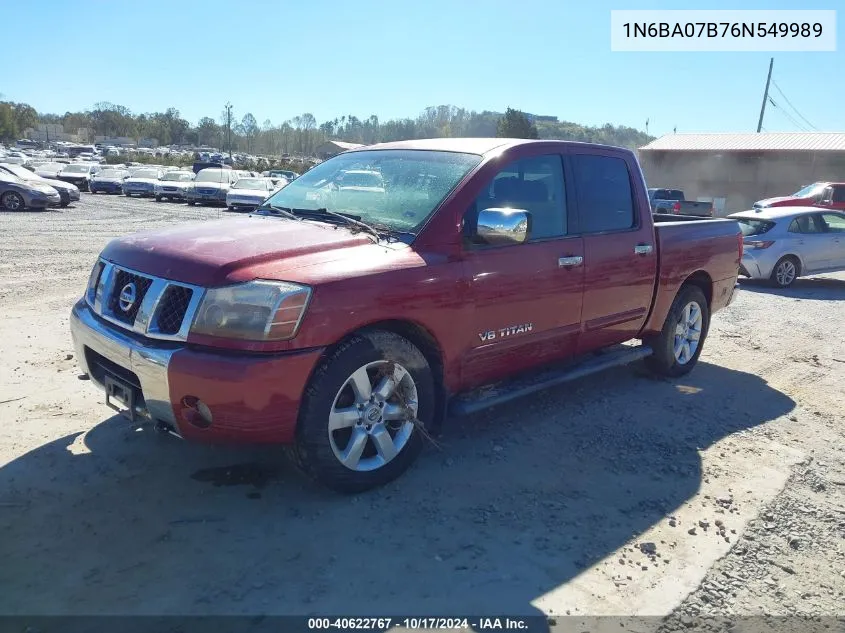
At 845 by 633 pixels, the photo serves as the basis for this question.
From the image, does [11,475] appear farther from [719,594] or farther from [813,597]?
[813,597]

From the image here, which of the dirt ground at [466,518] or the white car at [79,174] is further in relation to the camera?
the white car at [79,174]

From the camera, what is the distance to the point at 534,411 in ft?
16.8

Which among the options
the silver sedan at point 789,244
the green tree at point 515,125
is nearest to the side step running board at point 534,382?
the silver sedan at point 789,244

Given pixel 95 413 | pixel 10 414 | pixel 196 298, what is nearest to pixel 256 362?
pixel 196 298

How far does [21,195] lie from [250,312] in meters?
20.8

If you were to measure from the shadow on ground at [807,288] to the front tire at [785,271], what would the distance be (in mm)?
116

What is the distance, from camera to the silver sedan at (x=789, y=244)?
469 inches

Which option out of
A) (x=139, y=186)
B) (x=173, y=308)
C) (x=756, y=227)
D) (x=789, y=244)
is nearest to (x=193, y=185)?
(x=139, y=186)

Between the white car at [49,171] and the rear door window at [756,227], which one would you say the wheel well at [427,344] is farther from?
the white car at [49,171]

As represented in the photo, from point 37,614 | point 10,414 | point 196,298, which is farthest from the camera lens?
point 10,414

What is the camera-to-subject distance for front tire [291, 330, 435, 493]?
3.40 meters

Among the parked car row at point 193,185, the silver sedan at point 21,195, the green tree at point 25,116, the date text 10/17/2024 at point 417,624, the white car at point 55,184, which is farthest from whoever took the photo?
the green tree at point 25,116

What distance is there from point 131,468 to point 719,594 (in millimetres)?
3130

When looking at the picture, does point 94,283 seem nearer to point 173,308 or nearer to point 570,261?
point 173,308
